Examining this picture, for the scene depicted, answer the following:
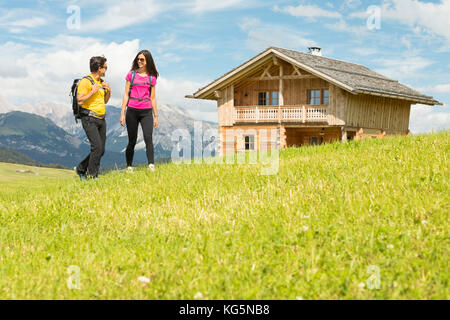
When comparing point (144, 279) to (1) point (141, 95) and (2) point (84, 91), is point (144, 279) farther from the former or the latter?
(1) point (141, 95)

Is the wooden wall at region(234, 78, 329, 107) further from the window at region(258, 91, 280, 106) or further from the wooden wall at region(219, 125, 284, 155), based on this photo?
the wooden wall at region(219, 125, 284, 155)

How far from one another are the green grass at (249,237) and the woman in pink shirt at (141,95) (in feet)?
7.98

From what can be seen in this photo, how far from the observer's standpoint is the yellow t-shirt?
9.88 metres

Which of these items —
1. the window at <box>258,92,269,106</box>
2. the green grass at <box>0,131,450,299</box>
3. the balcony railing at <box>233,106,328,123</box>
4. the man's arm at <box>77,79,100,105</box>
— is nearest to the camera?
the green grass at <box>0,131,450,299</box>

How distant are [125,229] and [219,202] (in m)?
1.50

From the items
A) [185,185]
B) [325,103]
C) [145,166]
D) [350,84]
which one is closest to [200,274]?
[185,185]

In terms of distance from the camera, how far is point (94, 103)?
10047 mm

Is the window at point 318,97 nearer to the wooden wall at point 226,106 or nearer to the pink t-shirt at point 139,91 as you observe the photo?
the wooden wall at point 226,106

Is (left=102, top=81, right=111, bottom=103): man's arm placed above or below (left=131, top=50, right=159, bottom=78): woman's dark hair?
below

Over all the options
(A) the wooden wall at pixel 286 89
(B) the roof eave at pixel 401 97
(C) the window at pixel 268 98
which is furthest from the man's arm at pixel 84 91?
(C) the window at pixel 268 98

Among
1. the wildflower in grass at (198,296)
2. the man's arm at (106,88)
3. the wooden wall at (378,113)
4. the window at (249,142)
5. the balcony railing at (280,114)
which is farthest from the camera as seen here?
the window at (249,142)

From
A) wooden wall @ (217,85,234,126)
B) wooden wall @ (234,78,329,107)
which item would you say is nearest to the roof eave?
wooden wall @ (234,78,329,107)

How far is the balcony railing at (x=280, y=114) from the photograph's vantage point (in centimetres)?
2577

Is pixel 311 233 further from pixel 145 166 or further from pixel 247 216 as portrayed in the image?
pixel 145 166
